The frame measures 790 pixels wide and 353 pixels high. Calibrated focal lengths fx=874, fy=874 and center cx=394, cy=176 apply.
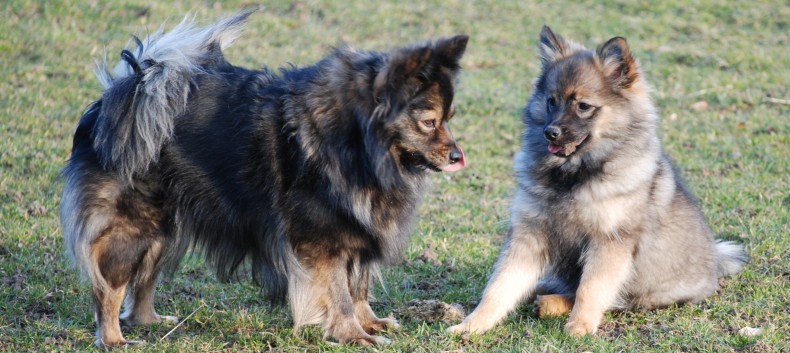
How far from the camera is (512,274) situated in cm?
526

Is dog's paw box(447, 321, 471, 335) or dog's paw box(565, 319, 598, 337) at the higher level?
dog's paw box(565, 319, 598, 337)

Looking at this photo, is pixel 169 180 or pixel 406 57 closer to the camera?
pixel 406 57

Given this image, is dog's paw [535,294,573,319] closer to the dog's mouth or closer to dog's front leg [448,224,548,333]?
dog's front leg [448,224,548,333]

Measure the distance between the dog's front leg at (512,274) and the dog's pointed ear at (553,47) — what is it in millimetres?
1102

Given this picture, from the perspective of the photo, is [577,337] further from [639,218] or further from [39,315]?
[39,315]

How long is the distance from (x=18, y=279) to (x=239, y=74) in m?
2.20

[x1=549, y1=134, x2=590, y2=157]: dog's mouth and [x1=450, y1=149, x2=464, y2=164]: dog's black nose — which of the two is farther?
[x1=549, y1=134, x2=590, y2=157]: dog's mouth

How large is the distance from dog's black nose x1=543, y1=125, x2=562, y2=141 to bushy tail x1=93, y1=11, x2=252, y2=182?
6.56ft

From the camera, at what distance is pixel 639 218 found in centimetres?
511

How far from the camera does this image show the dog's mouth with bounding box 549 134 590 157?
5.11 m

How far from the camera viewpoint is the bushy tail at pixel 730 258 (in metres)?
5.83

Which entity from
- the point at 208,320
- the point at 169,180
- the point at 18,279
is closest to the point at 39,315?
the point at 18,279

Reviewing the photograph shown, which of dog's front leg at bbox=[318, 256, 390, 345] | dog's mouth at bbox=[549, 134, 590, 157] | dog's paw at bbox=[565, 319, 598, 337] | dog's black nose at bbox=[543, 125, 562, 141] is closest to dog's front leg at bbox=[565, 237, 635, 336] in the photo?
dog's paw at bbox=[565, 319, 598, 337]

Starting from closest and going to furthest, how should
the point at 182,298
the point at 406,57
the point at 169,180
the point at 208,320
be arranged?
the point at 406,57
the point at 169,180
the point at 208,320
the point at 182,298
